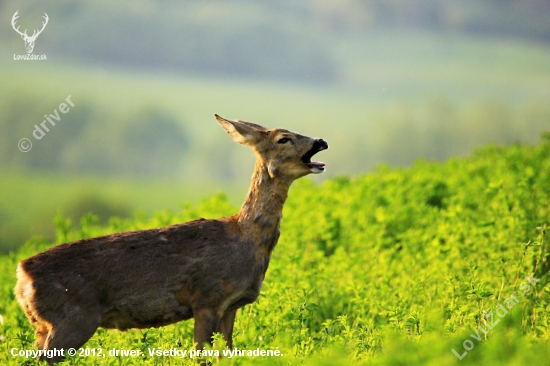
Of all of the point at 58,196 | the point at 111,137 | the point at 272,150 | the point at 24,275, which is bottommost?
the point at 24,275

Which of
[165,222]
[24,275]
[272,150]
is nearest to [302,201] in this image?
[165,222]

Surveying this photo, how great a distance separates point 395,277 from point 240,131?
3496mm

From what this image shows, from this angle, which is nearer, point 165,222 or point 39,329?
point 39,329

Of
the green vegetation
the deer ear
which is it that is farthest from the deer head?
the green vegetation

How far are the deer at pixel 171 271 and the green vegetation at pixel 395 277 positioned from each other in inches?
11.9

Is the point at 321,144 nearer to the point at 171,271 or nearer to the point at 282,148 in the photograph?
the point at 282,148

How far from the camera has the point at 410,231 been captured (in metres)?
12.7

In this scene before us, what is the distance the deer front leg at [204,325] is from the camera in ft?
27.7

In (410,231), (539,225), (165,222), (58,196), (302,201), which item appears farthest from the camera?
(58,196)

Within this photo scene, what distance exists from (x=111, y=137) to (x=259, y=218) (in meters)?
A: 26.2

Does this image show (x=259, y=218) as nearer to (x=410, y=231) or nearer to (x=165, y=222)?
(x=410, y=231)

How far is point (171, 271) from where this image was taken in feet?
28.5

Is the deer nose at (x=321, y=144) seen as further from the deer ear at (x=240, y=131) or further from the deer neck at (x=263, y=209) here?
the deer ear at (x=240, y=131)

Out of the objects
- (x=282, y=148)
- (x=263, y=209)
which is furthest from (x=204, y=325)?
(x=282, y=148)
